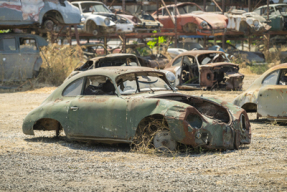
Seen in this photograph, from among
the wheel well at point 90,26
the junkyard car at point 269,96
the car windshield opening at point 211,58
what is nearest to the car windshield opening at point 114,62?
the car windshield opening at point 211,58

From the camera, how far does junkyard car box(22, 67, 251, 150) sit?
6055 mm

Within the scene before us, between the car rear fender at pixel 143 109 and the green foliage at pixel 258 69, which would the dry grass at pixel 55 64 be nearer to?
the green foliage at pixel 258 69

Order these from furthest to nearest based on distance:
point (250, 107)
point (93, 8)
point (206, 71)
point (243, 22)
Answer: point (243, 22) → point (93, 8) → point (206, 71) → point (250, 107)

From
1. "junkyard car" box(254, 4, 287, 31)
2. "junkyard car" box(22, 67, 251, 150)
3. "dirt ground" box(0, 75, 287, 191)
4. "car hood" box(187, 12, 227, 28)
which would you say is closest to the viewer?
"dirt ground" box(0, 75, 287, 191)

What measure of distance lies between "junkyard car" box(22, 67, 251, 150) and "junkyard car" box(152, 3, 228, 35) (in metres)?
15.1

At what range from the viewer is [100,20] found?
65.7 ft

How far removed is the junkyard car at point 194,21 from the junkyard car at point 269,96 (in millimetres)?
13016

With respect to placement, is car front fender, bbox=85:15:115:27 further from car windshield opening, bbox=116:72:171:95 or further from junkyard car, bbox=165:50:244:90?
car windshield opening, bbox=116:72:171:95

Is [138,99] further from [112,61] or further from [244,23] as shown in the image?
[244,23]

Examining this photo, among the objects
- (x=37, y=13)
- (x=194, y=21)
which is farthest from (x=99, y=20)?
(x=194, y=21)

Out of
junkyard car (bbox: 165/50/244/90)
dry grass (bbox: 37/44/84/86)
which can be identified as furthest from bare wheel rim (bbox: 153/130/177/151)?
dry grass (bbox: 37/44/84/86)

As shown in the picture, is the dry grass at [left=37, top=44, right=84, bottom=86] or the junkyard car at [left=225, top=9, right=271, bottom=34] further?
the junkyard car at [left=225, top=9, right=271, bottom=34]

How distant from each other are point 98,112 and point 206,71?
8.94 metres

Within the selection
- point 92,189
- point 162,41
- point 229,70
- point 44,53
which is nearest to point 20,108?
point 44,53
